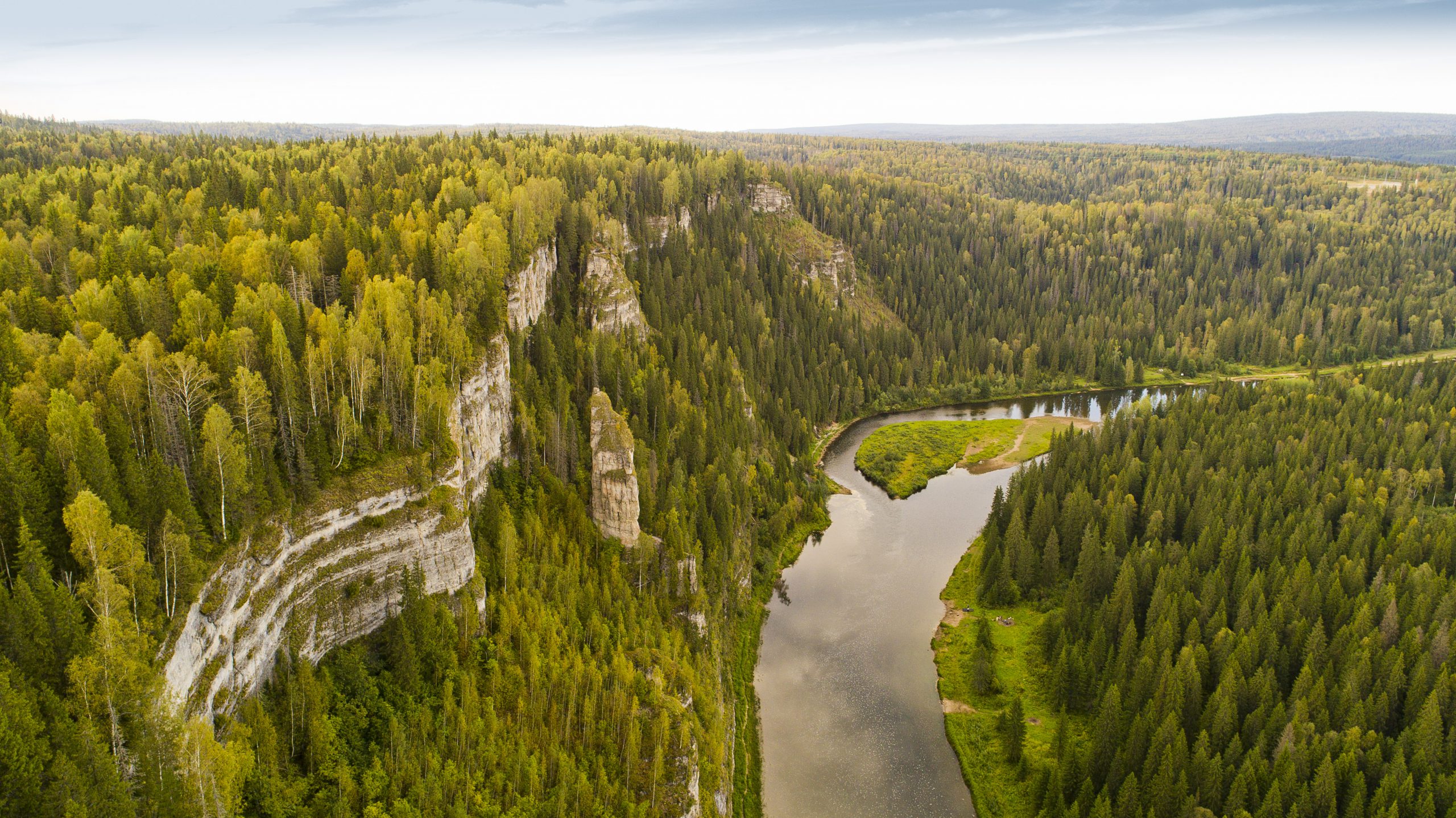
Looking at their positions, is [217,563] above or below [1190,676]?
above

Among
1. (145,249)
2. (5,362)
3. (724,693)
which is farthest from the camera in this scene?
(145,249)

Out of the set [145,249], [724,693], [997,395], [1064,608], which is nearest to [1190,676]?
[1064,608]

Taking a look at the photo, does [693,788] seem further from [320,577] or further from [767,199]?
[767,199]

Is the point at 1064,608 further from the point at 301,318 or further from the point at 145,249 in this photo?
the point at 145,249

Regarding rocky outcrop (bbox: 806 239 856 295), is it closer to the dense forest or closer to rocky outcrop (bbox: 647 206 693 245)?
rocky outcrop (bbox: 647 206 693 245)

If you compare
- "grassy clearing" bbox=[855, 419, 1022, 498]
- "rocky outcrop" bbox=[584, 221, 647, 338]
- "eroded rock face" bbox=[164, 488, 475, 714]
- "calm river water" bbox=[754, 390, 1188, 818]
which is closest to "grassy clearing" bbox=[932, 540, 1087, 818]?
"calm river water" bbox=[754, 390, 1188, 818]
